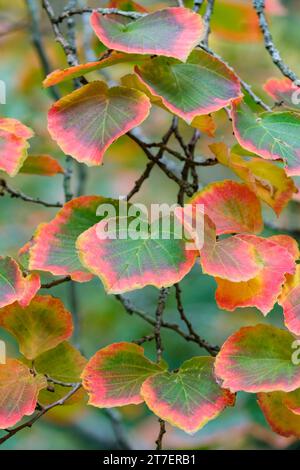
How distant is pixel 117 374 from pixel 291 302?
149 mm

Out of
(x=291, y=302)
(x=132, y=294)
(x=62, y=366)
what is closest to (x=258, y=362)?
(x=291, y=302)

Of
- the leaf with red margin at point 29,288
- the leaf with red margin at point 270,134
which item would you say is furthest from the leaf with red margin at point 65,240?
the leaf with red margin at point 270,134

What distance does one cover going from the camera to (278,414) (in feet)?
2.04

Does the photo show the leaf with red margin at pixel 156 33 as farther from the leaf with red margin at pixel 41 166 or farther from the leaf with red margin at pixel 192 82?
the leaf with red margin at pixel 41 166

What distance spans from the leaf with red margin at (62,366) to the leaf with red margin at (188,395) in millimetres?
98

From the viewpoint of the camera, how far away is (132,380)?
0.60 m

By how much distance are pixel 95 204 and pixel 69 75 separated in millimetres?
112

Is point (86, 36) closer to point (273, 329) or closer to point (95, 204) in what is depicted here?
point (95, 204)

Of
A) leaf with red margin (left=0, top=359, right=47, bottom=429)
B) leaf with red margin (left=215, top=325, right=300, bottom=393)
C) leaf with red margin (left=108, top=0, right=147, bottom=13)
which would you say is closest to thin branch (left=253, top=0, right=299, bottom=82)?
leaf with red margin (left=108, top=0, right=147, bottom=13)

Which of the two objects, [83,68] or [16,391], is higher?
[83,68]

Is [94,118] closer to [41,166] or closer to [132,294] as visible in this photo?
[41,166]

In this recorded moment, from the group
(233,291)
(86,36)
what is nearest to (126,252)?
(233,291)

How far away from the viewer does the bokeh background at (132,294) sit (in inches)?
59.2

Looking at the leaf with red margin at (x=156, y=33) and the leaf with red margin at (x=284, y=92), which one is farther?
the leaf with red margin at (x=284, y=92)
